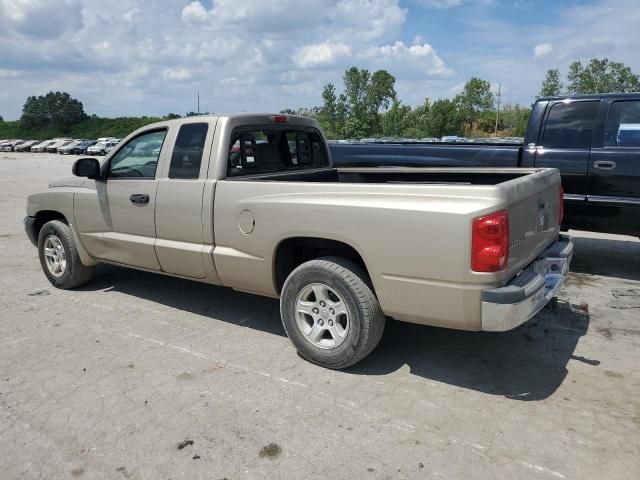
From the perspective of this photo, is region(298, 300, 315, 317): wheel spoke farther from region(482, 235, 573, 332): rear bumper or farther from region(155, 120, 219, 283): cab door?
region(482, 235, 573, 332): rear bumper

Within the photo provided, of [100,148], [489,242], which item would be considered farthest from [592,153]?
[100,148]

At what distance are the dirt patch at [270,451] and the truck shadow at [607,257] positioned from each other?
15.6 feet

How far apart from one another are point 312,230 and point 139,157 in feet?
7.30

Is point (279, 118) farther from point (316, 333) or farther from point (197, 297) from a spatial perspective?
point (316, 333)

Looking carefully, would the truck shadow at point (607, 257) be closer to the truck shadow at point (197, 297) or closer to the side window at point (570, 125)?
the side window at point (570, 125)

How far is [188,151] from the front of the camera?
4574 millimetres

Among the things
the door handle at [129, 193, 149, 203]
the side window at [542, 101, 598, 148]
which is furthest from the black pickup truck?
the door handle at [129, 193, 149, 203]

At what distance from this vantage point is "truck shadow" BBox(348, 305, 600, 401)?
366 cm

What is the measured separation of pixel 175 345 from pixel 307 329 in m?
1.17

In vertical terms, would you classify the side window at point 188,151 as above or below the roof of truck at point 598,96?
below

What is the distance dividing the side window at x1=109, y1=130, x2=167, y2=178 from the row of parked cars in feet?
146

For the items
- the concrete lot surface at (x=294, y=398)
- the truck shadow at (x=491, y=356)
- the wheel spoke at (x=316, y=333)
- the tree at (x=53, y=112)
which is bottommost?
the truck shadow at (x=491, y=356)

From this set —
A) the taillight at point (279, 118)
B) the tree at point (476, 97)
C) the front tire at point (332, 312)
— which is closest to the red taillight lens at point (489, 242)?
the front tire at point (332, 312)

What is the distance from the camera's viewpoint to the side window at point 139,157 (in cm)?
487
